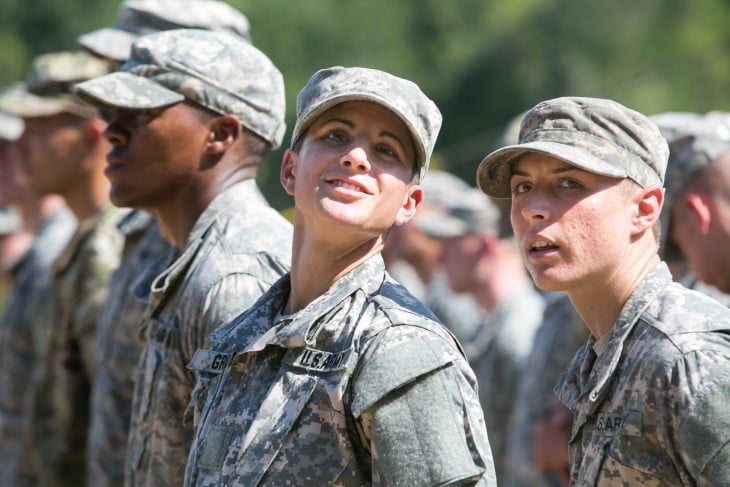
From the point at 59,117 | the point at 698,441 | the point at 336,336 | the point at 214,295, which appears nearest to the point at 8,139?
the point at 59,117

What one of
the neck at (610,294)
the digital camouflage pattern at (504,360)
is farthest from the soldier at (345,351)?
the digital camouflage pattern at (504,360)

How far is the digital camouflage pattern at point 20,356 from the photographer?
7.79 meters

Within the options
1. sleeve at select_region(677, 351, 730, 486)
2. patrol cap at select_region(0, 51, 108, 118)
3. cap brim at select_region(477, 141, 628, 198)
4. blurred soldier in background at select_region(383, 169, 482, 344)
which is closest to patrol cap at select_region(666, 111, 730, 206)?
cap brim at select_region(477, 141, 628, 198)

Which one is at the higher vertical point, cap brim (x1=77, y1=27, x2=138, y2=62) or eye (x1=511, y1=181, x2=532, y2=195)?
eye (x1=511, y1=181, x2=532, y2=195)

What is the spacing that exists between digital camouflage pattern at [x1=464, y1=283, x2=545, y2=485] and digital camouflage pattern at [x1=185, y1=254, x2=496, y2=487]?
188 inches

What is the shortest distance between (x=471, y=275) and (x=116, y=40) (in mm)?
3903

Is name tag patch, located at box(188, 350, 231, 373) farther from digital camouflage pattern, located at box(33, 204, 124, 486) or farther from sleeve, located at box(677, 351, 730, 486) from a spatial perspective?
digital camouflage pattern, located at box(33, 204, 124, 486)

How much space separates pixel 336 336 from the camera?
3.71m

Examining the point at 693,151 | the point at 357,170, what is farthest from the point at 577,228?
the point at 693,151

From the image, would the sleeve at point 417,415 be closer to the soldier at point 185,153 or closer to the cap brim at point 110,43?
the soldier at point 185,153

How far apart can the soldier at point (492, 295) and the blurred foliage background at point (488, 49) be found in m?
14.2

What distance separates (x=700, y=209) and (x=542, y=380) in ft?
7.49

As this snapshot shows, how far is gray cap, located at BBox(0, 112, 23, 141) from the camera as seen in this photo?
393 inches

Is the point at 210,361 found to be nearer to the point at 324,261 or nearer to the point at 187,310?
the point at 324,261
